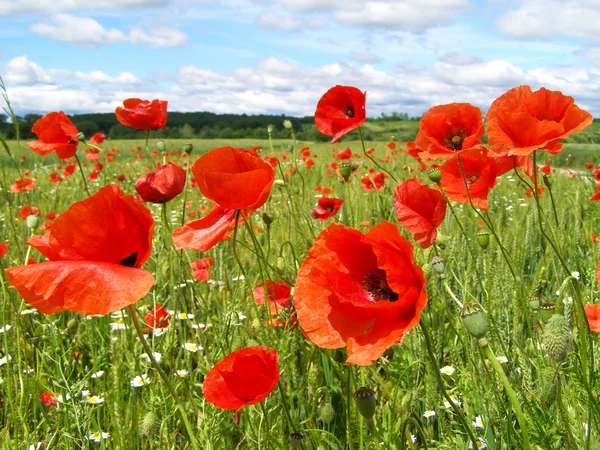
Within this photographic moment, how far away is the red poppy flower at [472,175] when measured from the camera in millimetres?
1579

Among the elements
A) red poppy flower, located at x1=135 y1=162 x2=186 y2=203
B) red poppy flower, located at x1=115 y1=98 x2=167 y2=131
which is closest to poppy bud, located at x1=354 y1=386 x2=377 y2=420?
red poppy flower, located at x1=135 y1=162 x2=186 y2=203

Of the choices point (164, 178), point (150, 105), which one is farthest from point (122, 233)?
point (150, 105)

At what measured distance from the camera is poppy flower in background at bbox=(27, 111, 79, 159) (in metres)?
2.28

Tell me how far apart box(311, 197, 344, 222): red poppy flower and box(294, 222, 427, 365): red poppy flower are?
1684mm

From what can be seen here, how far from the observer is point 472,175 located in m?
1.82

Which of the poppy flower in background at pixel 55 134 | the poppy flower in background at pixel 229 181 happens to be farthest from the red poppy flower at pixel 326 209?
the poppy flower in background at pixel 229 181

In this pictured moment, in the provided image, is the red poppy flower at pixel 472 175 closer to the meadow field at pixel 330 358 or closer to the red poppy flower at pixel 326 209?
the meadow field at pixel 330 358

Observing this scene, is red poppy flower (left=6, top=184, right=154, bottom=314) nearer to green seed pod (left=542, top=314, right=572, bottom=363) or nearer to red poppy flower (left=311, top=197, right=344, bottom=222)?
green seed pod (left=542, top=314, right=572, bottom=363)

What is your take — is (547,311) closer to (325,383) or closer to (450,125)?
(450,125)

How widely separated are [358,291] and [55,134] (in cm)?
183

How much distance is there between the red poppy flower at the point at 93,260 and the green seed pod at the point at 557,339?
2.15 ft

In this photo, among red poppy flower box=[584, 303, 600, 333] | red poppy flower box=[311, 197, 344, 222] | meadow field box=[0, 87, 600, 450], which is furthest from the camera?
red poppy flower box=[311, 197, 344, 222]

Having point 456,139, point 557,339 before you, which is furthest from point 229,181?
point 456,139

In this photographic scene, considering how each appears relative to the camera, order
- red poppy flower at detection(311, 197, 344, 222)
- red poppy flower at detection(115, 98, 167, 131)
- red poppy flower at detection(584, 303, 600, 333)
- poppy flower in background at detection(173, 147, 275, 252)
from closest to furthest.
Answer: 1. poppy flower in background at detection(173, 147, 275, 252)
2. red poppy flower at detection(584, 303, 600, 333)
3. red poppy flower at detection(115, 98, 167, 131)
4. red poppy flower at detection(311, 197, 344, 222)
